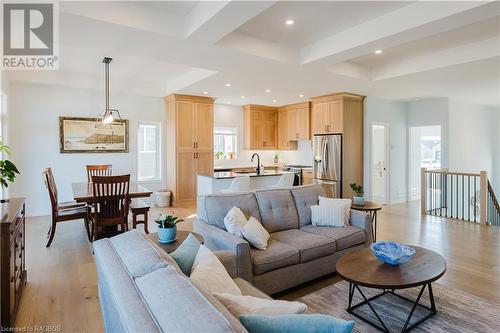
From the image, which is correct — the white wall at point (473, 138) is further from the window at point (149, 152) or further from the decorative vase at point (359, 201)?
the window at point (149, 152)

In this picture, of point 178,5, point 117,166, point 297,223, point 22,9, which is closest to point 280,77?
point 178,5

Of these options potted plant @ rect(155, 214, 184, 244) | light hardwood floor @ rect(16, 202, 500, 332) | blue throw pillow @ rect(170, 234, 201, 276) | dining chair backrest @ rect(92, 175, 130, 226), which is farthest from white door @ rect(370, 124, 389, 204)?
blue throw pillow @ rect(170, 234, 201, 276)

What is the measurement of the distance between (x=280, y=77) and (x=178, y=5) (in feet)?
8.01

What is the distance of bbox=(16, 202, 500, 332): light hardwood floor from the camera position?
2.46 m

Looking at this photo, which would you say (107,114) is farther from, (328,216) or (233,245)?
(328,216)

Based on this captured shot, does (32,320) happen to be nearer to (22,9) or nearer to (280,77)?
(22,9)

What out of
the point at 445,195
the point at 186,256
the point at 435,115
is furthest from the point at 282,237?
the point at 435,115

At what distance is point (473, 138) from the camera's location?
815 cm

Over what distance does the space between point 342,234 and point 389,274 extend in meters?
1.04

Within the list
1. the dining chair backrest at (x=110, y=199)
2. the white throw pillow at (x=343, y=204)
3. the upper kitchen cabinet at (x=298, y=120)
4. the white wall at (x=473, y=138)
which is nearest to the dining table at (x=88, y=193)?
the dining chair backrest at (x=110, y=199)

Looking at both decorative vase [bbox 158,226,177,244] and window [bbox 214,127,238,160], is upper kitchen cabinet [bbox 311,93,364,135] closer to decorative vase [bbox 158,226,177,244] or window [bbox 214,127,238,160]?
window [bbox 214,127,238,160]

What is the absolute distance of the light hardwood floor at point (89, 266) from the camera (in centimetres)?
246

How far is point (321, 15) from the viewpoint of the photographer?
10.9 feet

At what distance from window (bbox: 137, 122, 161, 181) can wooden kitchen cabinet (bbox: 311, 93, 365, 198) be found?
3974 mm
